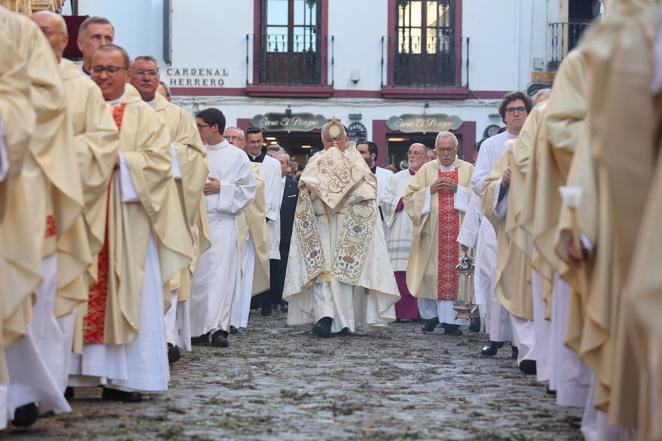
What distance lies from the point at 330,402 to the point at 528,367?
8.03 feet

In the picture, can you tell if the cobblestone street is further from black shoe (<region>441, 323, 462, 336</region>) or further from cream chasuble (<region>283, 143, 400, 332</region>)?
black shoe (<region>441, 323, 462, 336</region>)

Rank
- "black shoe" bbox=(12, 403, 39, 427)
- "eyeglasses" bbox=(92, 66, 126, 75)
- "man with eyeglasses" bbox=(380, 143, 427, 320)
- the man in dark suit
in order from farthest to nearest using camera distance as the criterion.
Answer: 1. the man in dark suit
2. "man with eyeglasses" bbox=(380, 143, 427, 320)
3. "eyeglasses" bbox=(92, 66, 126, 75)
4. "black shoe" bbox=(12, 403, 39, 427)

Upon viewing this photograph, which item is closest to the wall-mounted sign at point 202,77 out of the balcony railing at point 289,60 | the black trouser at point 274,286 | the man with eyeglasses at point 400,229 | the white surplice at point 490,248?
the balcony railing at point 289,60

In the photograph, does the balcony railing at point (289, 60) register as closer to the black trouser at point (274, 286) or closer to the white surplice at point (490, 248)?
the black trouser at point (274, 286)

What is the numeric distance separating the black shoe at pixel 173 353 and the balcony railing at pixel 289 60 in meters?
20.8

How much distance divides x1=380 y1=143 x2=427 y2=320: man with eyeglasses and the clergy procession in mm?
1826

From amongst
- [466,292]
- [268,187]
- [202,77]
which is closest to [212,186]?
[466,292]

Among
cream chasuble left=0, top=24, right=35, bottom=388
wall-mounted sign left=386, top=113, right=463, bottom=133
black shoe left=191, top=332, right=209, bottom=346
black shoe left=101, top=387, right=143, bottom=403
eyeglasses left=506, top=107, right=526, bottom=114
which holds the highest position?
wall-mounted sign left=386, top=113, right=463, bottom=133

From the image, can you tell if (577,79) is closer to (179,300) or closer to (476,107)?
(179,300)

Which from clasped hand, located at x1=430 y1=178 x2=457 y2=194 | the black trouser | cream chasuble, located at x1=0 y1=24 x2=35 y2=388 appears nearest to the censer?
clasped hand, located at x1=430 y1=178 x2=457 y2=194

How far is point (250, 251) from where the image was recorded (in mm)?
14570

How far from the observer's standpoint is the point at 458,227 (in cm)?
1487

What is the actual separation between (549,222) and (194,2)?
Result: 24.8 m

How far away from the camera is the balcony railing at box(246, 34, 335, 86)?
31.0 metres
